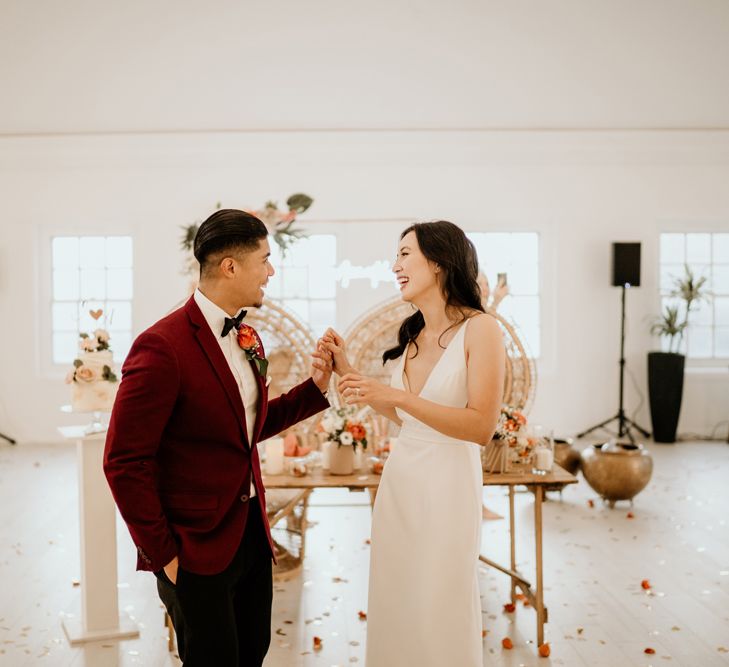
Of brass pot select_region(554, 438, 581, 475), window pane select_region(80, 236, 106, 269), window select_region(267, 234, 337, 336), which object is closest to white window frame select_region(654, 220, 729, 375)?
brass pot select_region(554, 438, 581, 475)

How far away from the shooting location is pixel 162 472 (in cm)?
209

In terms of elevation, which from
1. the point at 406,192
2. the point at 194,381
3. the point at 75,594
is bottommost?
the point at 75,594

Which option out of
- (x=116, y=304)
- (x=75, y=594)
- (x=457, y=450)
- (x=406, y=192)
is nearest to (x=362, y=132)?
(x=406, y=192)

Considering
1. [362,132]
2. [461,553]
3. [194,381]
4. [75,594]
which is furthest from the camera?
[362,132]

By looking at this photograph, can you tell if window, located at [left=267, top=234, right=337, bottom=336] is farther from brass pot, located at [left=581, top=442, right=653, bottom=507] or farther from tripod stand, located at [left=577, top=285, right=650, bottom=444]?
brass pot, located at [left=581, top=442, right=653, bottom=507]

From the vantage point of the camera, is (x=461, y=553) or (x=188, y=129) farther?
(x=188, y=129)

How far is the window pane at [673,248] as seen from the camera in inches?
388

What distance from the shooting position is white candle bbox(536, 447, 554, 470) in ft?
12.7

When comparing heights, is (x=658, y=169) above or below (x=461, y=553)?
above

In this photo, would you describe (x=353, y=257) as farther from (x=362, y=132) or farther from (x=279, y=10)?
(x=279, y=10)

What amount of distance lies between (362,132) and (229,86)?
162cm

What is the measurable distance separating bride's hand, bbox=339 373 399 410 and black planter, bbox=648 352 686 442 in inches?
297

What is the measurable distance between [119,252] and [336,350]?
765cm

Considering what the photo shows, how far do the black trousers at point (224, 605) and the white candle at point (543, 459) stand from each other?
194 centimetres
